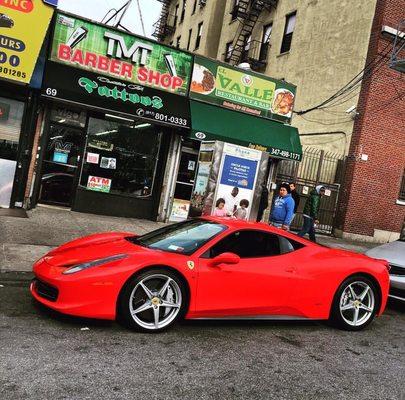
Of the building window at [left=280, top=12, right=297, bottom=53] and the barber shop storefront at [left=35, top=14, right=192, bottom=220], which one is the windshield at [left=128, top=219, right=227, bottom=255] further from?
the building window at [left=280, top=12, right=297, bottom=53]

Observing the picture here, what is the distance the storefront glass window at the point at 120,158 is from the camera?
1241cm

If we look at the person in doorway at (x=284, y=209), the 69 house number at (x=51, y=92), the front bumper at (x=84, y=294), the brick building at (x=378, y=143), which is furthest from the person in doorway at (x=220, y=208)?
the brick building at (x=378, y=143)

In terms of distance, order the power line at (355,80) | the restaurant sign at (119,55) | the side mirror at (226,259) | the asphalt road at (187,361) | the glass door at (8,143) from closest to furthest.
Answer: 1. the asphalt road at (187,361)
2. the side mirror at (226,259)
3. the glass door at (8,143)
4. the restaurant sign at (119,55)
5. the power line at (355,80)

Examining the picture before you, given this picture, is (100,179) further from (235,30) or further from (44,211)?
(235,30)

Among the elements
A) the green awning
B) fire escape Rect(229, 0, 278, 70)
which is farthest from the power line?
fire escape Rect(229, 0, 278, 70)

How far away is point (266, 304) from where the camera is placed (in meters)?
5.32

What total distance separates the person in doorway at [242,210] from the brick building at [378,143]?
690 centimetres

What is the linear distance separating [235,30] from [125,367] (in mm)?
24269

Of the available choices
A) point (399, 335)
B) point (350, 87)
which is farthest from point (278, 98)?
point (399, 335)

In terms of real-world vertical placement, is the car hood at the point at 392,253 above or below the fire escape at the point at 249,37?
below

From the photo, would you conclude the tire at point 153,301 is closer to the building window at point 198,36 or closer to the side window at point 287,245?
the side window at point 287,245

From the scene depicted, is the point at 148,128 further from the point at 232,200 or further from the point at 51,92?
the point at 232,200

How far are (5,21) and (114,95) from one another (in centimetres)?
280

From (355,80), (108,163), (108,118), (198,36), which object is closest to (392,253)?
(108,163)
